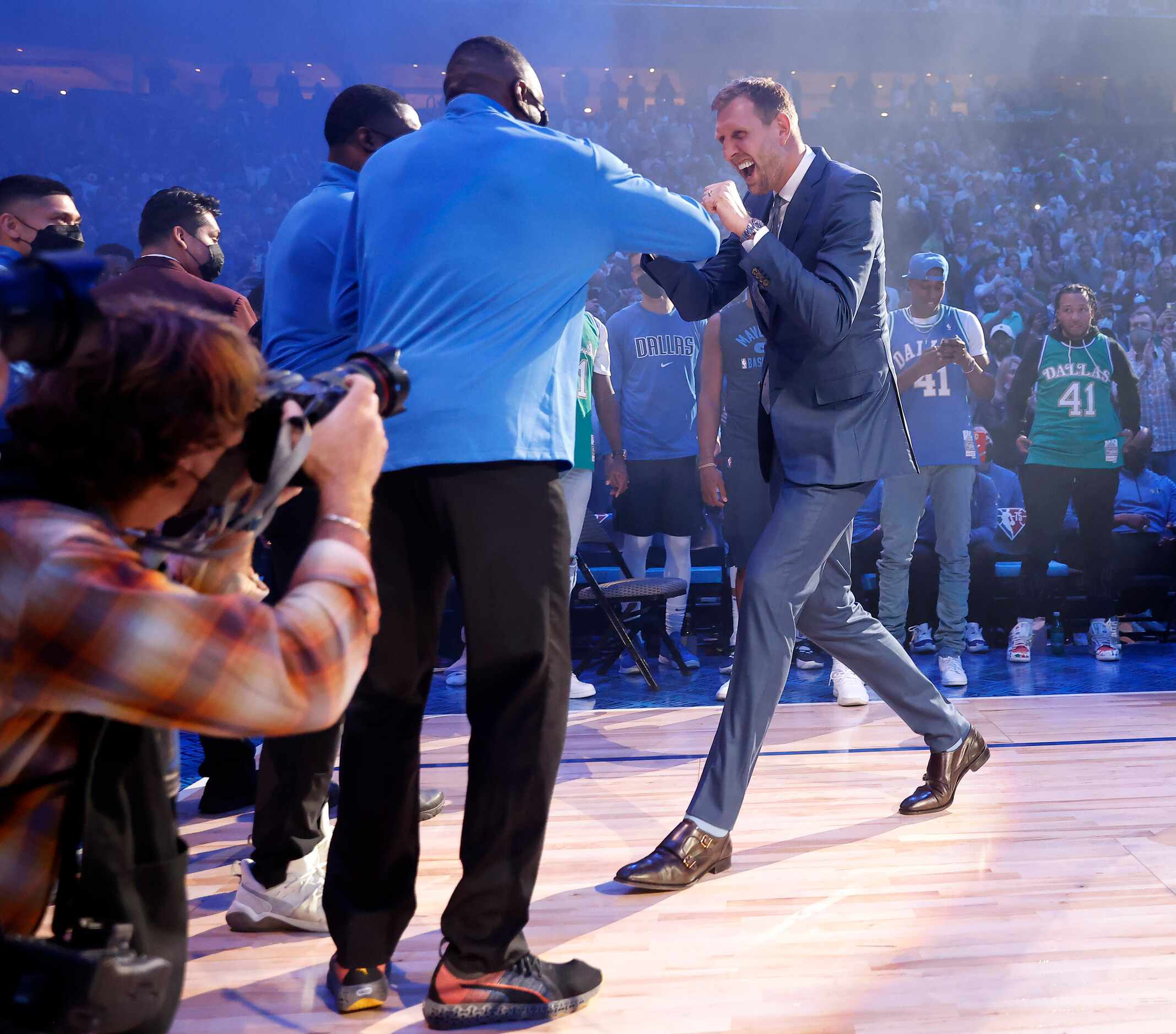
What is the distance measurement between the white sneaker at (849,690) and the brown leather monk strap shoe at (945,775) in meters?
0.91

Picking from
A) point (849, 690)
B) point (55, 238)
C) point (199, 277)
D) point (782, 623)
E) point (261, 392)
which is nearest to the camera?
point (261, 392)

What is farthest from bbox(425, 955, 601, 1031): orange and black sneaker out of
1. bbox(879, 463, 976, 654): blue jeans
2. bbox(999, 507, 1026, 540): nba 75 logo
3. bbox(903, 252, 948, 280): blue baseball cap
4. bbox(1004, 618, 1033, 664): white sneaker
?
bbox(999, 507, 1026, 540): nba 75 logo

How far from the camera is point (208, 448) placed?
0.86m

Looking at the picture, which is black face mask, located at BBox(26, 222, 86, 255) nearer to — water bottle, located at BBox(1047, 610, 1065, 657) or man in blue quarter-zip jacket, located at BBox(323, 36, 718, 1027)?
man in blue quarter-zip jacket, located at BBox(323, 36, 718, 1027)

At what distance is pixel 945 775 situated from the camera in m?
2.48

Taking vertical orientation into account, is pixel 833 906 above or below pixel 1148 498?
below

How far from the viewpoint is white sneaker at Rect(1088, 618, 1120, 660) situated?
444 centimetres

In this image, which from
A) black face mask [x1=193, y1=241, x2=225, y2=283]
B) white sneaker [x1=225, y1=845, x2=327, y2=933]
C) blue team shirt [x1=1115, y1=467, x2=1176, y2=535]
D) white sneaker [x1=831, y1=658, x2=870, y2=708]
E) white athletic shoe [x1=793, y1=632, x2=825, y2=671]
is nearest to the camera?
white sneaker [x1=225, y1=845, x2=327, y2=933]

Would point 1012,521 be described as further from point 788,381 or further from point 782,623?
point 782,623

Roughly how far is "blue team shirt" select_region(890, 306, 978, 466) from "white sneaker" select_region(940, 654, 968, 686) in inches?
29.9

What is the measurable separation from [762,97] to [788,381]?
0.58m

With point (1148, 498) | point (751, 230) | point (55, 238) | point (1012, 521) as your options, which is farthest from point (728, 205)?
point (1148, 498)

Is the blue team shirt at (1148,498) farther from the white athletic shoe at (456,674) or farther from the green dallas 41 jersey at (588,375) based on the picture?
the white athletic shoe at (456,674)

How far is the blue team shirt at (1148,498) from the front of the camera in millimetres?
4996
